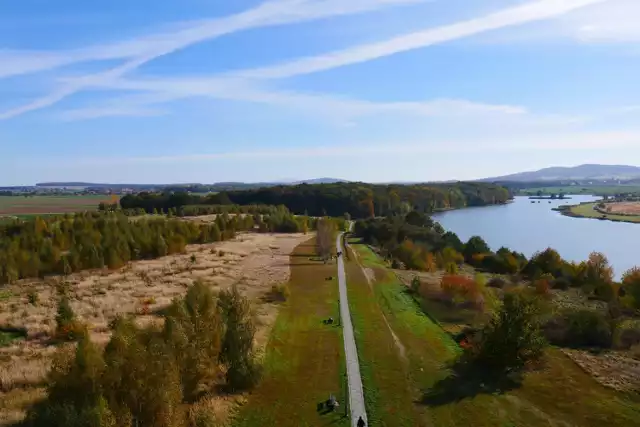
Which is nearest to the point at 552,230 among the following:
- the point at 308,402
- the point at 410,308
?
the point at 410,308

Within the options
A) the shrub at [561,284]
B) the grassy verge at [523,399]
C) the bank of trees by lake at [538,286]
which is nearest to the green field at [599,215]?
the bank of trees by lake at [538,286]

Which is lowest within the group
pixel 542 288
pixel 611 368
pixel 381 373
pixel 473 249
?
pixel 611 368

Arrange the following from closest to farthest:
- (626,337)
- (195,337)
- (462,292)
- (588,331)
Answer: (195,337)
(588,331)
(626,337)
(462,292)

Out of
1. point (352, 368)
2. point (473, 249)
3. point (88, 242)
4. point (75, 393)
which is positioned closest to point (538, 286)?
point (473, 249)

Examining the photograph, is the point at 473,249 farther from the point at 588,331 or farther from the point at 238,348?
the point at 238,348

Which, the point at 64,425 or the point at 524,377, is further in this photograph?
the point at 524,377

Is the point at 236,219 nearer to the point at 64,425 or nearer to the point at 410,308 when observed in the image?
the point at 410,308
